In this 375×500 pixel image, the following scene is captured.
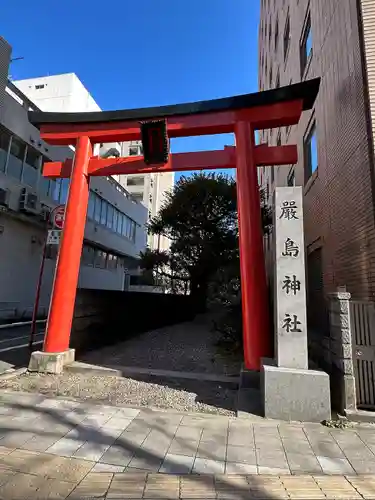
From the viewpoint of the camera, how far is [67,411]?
465 cm

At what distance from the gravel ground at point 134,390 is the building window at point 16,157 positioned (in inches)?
405

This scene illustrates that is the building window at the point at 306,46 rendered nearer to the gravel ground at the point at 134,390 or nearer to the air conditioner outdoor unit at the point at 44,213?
the gravel ground at the point at 134,390

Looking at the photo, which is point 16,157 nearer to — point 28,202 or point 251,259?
point 28,202

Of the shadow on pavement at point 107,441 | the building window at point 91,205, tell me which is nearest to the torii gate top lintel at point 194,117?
the shadow on pavement at point 107,441

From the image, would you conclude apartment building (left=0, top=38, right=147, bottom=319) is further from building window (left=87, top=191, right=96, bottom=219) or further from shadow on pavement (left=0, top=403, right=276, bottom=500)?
shadow on pavement (left=0, top=403, right=276, bottom=500)

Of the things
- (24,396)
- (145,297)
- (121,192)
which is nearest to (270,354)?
(24,396)

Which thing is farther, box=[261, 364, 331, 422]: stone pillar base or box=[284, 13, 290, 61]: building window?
box=[284, 13, 290, 61]: building window

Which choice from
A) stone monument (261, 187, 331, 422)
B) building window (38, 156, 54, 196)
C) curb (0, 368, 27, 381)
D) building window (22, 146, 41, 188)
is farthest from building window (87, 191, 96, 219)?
stone monument (261, 187, 331, 422)

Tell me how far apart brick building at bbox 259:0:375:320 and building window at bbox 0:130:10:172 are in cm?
1137

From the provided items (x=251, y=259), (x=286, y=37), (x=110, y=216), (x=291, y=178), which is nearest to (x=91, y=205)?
(x=110, y=216)

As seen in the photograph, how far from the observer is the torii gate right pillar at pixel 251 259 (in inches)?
233

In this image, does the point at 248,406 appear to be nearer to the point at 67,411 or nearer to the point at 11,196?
the point at 67,411

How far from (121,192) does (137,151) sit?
90.5 ft

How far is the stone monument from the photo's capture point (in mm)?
4547
